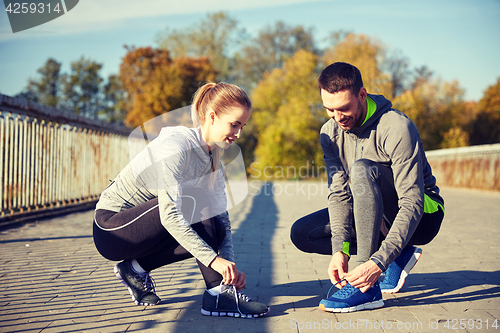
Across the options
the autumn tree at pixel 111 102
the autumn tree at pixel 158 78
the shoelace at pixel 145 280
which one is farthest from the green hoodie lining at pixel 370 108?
the autumn tree at pixel 111 102

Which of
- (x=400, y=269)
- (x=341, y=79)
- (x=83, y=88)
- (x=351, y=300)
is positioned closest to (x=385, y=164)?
(x=341, y=79)

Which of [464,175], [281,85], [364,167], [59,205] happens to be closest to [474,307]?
[364,167]

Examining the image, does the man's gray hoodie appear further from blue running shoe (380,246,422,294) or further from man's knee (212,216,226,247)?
man's knee (212,216,226,247)

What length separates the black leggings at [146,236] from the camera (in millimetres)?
2627

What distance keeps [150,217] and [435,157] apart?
22811mm

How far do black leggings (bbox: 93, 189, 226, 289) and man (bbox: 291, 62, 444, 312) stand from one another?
78 centimetres

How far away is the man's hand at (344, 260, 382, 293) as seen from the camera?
2.41m

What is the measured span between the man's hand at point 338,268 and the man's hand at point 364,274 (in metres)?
0.21

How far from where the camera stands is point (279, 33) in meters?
44.7

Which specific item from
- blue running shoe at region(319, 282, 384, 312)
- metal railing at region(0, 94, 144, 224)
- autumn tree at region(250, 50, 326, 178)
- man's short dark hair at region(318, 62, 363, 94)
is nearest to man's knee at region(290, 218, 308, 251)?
blue running shoe at region(319, 282, 384, 312)

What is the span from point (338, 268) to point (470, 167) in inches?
716

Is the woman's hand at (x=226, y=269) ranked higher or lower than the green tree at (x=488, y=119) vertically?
higher

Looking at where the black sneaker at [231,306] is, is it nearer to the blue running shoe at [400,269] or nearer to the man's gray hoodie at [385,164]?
the man's gray hoodie at [385,164]

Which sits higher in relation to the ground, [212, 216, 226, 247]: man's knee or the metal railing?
[212, 216, 226, 247]: man's knee
